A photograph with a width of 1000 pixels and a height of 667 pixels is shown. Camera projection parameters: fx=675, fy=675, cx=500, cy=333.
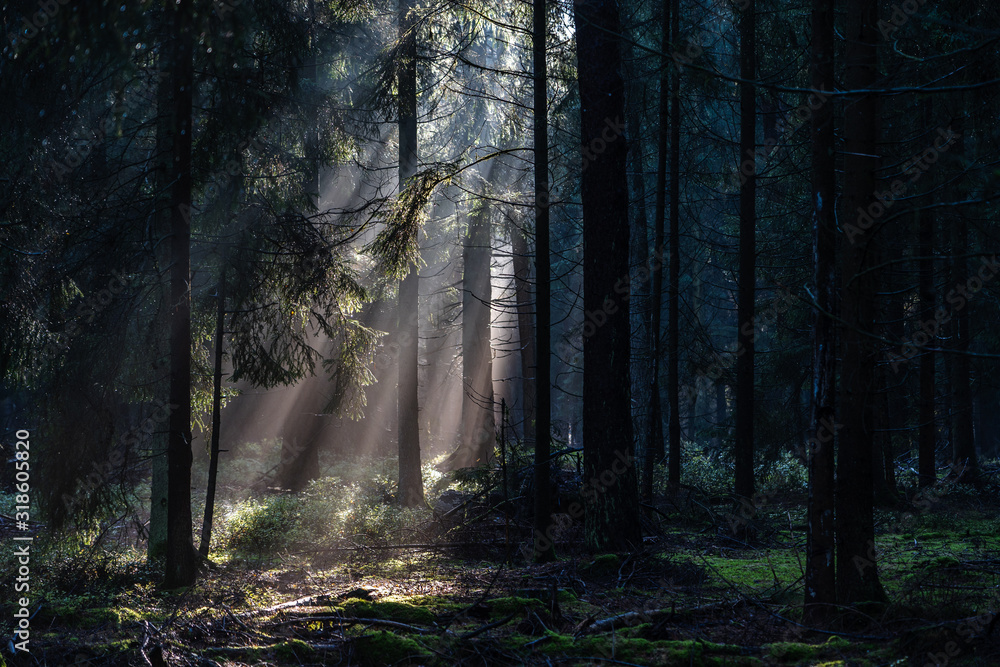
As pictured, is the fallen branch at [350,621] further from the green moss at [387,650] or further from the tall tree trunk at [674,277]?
the tall tree trunk at [674,277]

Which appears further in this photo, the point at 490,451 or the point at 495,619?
the point at 490,451

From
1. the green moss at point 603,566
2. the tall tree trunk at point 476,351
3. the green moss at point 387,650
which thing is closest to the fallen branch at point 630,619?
the green moss at point 387,650

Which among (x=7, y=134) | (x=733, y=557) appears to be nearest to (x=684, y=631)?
(x=733, y=557)

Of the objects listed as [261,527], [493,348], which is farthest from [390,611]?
[261,527]

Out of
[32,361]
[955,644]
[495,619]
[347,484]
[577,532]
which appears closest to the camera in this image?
[955,644]

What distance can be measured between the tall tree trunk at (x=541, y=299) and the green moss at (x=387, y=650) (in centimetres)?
425

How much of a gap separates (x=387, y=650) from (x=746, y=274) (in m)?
9.72

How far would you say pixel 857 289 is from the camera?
5.26 m

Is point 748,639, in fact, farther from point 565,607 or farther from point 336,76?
point 336,76

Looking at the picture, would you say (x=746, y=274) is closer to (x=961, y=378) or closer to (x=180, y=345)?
(x=961, y=378)

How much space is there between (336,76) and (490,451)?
11135 mm

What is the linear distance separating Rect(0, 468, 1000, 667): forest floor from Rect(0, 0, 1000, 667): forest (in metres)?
0.04

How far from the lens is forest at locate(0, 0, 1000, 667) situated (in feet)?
17.4

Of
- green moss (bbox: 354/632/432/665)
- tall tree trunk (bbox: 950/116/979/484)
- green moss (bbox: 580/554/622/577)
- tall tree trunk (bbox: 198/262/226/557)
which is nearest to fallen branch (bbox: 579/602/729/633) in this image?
green moss (bbox: 354/632/432/665)
